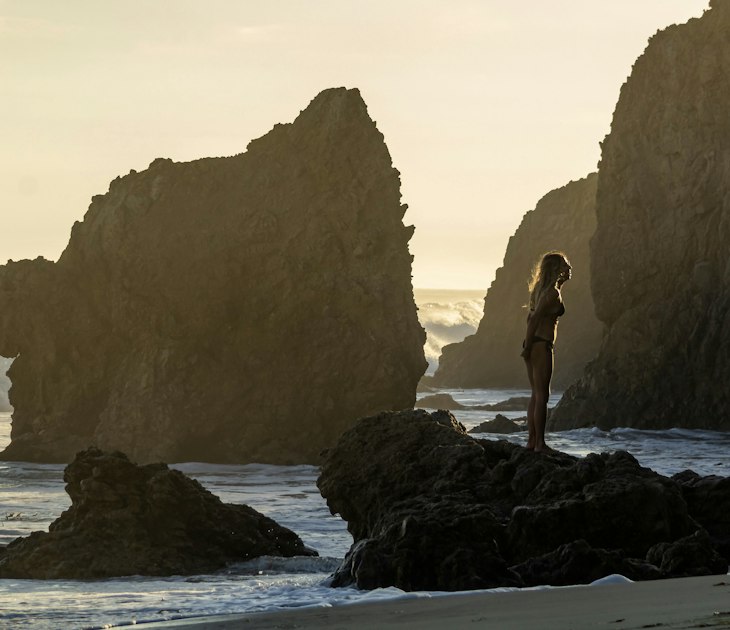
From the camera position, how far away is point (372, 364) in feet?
132

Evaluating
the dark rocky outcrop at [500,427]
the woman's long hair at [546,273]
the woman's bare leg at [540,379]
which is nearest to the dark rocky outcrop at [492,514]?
the woman's bare leg at [540,379]

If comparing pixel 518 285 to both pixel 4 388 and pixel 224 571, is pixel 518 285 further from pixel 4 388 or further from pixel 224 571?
pixel 224 571

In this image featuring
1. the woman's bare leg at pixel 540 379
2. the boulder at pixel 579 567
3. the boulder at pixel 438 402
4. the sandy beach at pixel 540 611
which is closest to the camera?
the sandy beach at pixel 540 611

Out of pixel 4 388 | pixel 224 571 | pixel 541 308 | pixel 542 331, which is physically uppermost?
pixel 541 308

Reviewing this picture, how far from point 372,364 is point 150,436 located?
712cm

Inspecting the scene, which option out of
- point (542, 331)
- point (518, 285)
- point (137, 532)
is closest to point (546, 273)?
point (542, 331)

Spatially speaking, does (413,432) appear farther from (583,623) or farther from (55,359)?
(55,359)

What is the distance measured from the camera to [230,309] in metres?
42.5

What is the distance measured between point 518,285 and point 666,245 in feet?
247

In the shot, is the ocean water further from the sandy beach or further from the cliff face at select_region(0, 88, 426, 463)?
the cliff face at select_region(0, 88, 426, 463)

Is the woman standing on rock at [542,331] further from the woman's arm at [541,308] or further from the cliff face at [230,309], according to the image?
the cliff face at [230,309]

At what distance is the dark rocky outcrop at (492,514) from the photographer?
8609mm

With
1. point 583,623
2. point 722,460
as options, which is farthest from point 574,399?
point 583,623

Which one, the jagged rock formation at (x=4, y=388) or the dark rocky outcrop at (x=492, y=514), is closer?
the dark rocky outcrop at (x=492, y=514)
